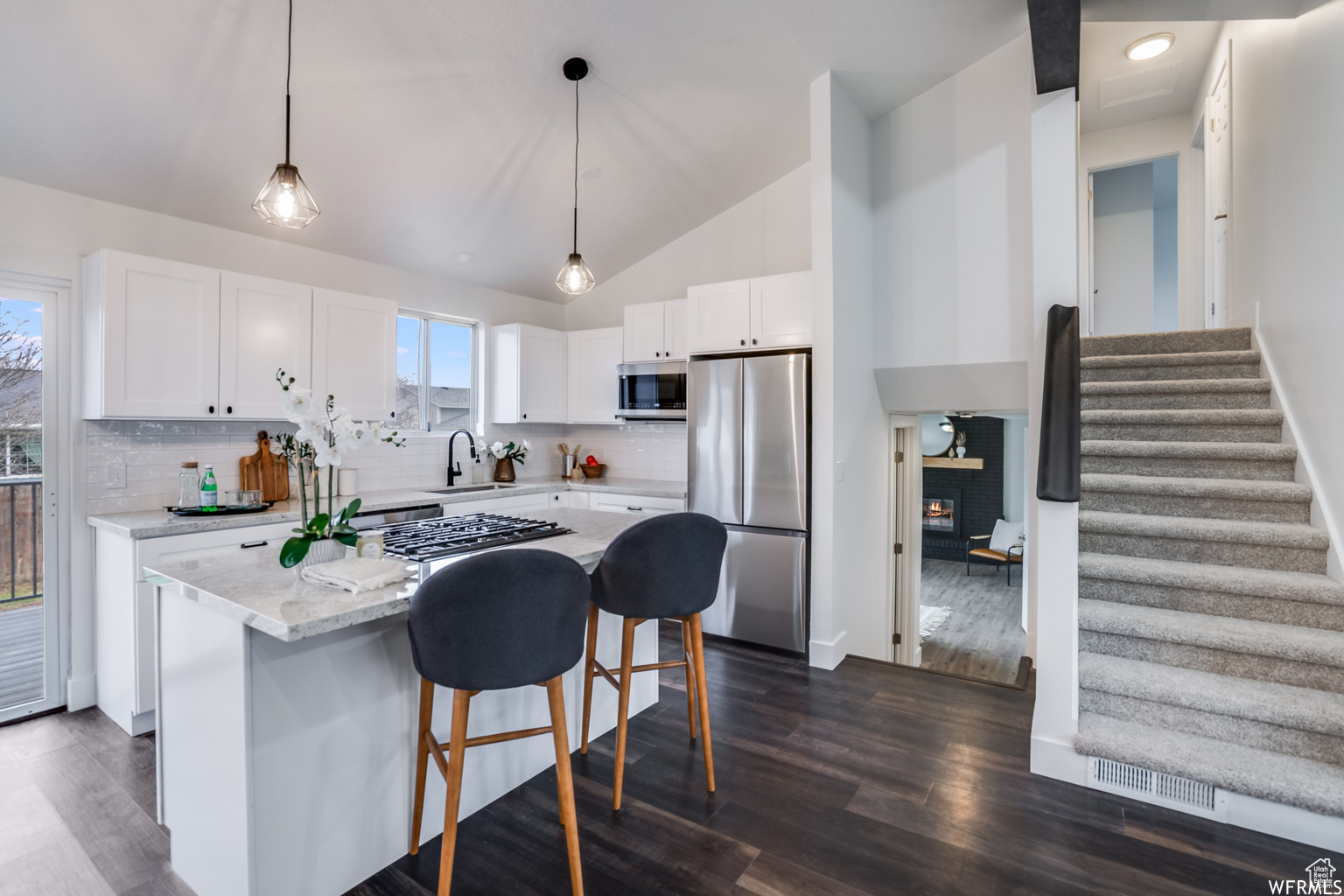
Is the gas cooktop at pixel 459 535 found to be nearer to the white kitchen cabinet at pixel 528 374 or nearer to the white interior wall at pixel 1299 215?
the white kitchen cabinet at pixel 528 374

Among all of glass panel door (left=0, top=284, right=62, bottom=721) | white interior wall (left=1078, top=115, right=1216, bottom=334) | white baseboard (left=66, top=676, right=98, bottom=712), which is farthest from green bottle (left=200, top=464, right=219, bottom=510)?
white interior wall (left=1078, top=115, right=1216, bottom=334)

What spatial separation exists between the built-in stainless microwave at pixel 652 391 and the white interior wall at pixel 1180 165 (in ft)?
11.4

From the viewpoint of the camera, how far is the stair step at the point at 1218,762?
1.96m

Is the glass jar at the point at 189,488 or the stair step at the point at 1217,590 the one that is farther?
the glass jar at the point at 189,488

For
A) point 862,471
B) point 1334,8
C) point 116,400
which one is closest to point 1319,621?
point 862,471

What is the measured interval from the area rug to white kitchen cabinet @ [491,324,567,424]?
373 cm

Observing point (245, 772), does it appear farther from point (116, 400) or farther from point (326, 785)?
point (116, 400)

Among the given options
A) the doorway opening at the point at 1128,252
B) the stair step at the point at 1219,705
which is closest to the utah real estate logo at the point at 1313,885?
the stair step at the point at 1219,705

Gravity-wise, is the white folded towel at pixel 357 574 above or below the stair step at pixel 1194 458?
below

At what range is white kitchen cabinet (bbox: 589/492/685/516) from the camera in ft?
13.6

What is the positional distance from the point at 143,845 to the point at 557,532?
5.14 ft

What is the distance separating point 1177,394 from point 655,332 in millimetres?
3154

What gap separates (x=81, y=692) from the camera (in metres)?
2.95

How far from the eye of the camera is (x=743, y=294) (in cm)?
390
